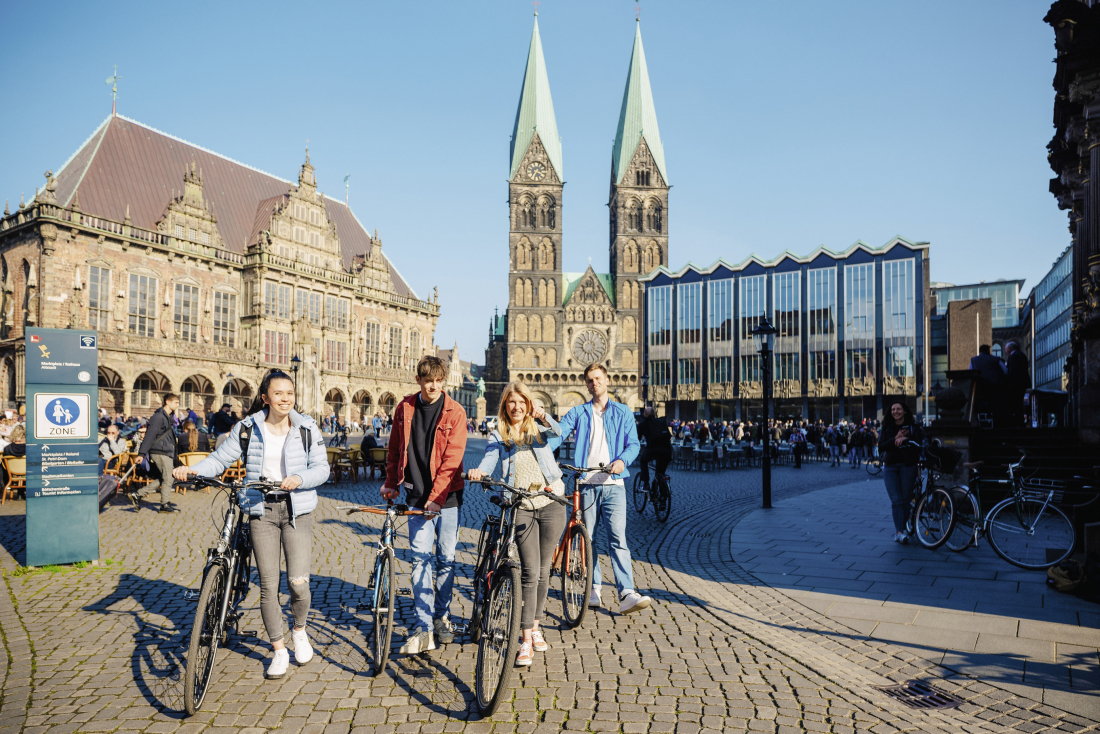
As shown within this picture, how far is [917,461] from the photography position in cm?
821

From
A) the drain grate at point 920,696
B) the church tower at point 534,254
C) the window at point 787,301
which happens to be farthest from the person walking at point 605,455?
the church tower at point 534,254

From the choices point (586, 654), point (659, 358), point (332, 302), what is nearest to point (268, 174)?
point (332, 302)

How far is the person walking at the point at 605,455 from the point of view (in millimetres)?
5539

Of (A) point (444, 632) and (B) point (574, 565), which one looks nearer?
(A) point (444, 632)

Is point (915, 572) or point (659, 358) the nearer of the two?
point (915, 572)

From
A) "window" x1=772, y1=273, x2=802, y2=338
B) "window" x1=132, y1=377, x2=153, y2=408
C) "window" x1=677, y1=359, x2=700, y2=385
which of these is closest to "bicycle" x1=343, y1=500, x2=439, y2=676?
"window" x1=132, y1=377, x2=153, y2=408

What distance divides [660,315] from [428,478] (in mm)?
63706

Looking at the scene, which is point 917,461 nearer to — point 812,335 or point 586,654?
point 586,654

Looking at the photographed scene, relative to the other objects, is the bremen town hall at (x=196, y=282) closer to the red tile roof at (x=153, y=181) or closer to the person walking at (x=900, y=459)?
the red tile roof at (x=153, y=181)

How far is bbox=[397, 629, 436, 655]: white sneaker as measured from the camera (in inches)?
175

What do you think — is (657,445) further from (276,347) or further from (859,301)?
(859,301)

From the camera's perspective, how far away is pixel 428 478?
4535mm

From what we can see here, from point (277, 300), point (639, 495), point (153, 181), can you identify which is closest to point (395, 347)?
point (277, 300)

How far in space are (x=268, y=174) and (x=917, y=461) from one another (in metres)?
49.8
